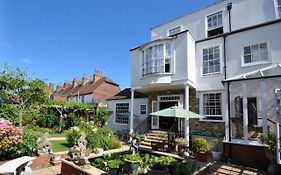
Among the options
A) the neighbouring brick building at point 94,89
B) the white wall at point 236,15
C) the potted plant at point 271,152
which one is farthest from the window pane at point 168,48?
the neighbouring brick building at point 94,89

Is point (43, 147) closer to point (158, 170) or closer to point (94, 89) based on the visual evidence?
point (158, 170)

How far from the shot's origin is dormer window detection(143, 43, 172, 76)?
14.2 metres

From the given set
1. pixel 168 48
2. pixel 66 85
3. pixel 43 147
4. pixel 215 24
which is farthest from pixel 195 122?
pixel 66 85

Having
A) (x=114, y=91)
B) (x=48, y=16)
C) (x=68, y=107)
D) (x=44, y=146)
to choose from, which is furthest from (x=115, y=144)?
(x=114, y=91)

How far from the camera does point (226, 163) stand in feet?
30.7

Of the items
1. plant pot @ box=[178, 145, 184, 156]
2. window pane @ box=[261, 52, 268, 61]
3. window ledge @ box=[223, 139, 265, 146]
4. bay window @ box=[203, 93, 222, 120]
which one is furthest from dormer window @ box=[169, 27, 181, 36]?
window ledge @ box=[223, 139, 265, 146]

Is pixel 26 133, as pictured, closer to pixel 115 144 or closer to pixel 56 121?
pixel 115 144

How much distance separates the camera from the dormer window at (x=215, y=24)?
1545 cm

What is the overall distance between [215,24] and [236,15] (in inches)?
62.5

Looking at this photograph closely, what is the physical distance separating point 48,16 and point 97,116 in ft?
Result: 39.5

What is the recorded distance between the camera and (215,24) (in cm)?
1565

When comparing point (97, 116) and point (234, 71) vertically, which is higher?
point (234, 71)

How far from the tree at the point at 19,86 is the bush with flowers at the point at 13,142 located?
564 cm

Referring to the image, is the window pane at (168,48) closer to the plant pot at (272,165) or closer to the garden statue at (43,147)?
the plant pot at (272,165)
